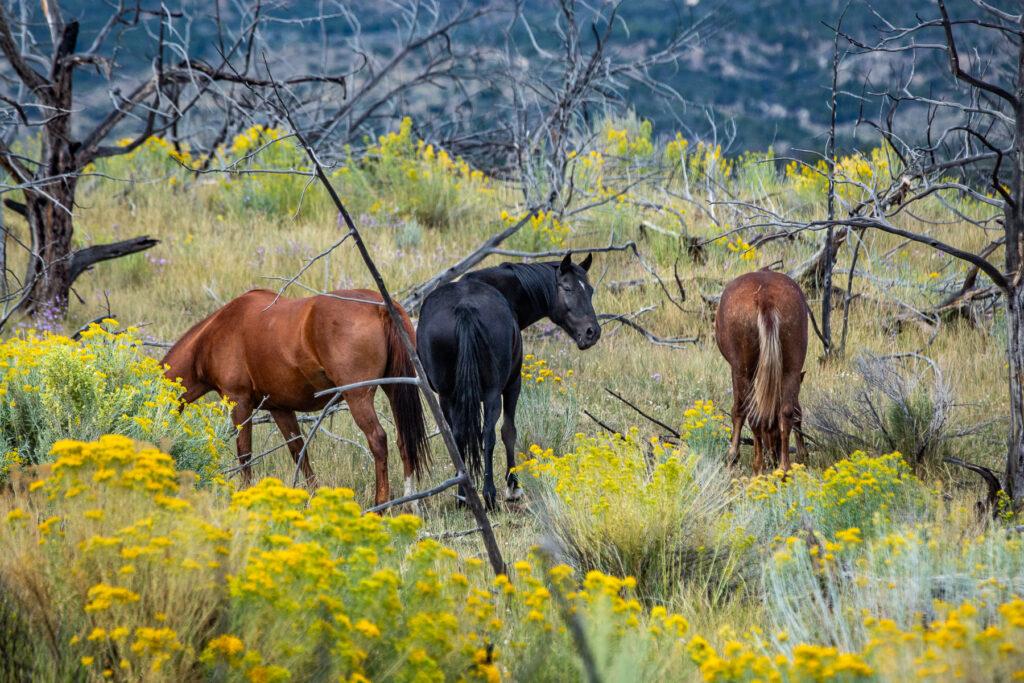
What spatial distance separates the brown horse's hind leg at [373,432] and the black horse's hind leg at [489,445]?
0.60 m

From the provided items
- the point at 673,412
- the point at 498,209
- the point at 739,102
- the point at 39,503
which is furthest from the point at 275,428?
the point at 739,102

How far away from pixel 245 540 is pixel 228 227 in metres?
10.4

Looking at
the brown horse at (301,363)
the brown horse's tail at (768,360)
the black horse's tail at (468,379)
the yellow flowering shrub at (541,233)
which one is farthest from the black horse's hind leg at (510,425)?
the yellow flowering shrub at (541,233)

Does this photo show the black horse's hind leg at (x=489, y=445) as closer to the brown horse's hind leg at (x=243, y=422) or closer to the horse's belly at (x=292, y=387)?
the horse's belly at (x=292, y=387)

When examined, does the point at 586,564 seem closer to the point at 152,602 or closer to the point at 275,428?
the point at 152,602

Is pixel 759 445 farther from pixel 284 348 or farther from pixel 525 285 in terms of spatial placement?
pixel 284 348

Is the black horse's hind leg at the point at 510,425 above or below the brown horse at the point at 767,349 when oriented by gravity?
below

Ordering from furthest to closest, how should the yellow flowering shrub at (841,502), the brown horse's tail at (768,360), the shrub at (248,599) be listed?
the brown horse's tail at (768,360) → the yellow flowering shrub at (841,502) → the shrub at (248,599)

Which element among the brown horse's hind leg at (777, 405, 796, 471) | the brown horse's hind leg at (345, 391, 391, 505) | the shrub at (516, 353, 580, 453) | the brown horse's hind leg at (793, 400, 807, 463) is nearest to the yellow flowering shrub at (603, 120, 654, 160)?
the shrub at (516, 353, 580, 453)

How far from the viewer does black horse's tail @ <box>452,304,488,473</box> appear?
6.05 m

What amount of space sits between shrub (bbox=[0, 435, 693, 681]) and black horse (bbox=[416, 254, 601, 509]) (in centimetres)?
271

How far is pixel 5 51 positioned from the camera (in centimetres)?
838

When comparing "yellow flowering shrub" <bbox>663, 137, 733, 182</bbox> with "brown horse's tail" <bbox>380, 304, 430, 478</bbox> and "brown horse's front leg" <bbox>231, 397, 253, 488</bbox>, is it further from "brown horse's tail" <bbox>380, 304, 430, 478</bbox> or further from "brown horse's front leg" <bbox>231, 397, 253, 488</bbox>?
"brown horse's front leg" <bbox>231, 397, 253, 488</bbox>

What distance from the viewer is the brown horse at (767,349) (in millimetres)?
6398
